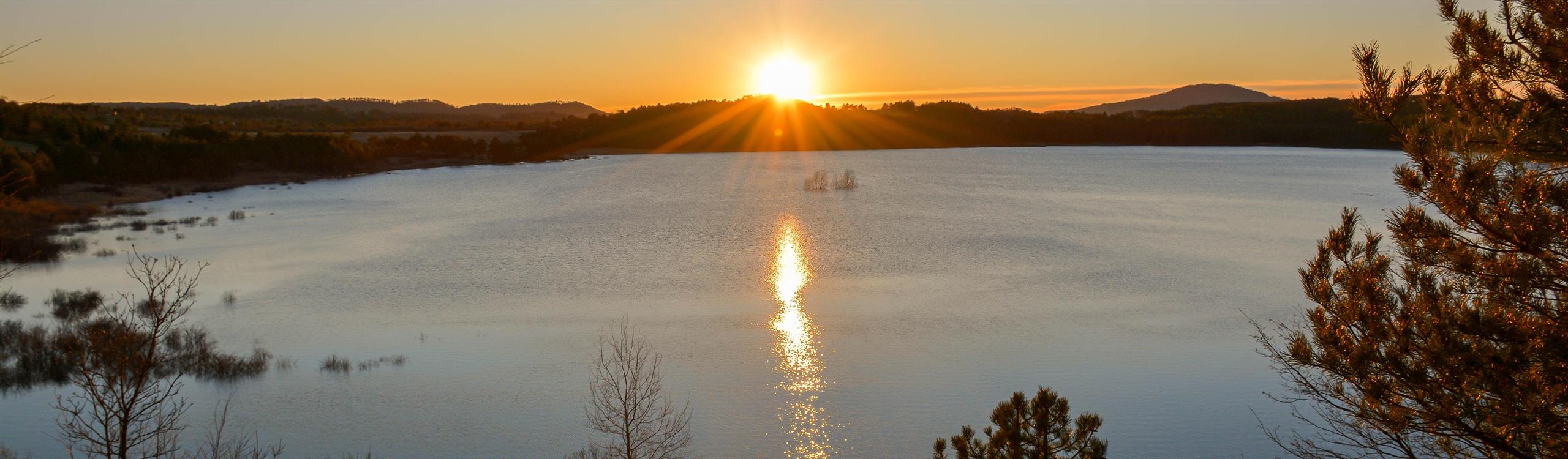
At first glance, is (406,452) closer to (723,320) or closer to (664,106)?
(723,320)

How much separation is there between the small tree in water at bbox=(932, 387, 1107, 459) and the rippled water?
3.58 m

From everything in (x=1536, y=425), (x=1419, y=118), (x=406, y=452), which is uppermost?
(x=1419, y=118)

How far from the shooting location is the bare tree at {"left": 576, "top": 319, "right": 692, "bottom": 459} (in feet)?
28.9

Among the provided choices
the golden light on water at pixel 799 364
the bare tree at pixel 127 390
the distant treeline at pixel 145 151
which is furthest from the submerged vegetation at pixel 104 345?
the distant treeline at pixel 145 151

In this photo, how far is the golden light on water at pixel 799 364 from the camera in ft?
31.3

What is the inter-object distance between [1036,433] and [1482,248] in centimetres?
242

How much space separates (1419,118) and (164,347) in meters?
12.8

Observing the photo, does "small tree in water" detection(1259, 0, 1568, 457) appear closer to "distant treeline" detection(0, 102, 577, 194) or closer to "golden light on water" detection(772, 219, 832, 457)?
"golden light on water" detection(772, 219, 832, 457)

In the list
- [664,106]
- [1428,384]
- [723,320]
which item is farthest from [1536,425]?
[664,106]

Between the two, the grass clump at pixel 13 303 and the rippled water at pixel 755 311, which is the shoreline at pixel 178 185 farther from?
the grass clump at pixel 13 303

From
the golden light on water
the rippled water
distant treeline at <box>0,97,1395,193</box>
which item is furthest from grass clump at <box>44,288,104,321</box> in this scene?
distant treeline at <box>0,97,1395,193</box>

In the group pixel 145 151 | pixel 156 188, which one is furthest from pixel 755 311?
pixel 145 151

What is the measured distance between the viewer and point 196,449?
905cm

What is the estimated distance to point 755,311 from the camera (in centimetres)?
1534
